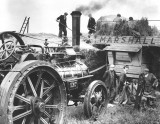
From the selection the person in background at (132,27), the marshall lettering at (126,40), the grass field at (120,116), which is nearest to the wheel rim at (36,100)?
the grass field at (120,116)

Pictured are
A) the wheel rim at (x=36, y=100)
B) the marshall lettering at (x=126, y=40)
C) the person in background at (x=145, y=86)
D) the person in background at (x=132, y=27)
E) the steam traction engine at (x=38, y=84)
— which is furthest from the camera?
the person in background at (x=132, y=27)

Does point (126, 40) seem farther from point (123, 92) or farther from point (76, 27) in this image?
point (76, 27)

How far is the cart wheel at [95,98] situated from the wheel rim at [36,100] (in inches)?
41.4

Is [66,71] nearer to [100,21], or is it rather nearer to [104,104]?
[104,104]

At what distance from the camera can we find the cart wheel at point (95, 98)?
627cm

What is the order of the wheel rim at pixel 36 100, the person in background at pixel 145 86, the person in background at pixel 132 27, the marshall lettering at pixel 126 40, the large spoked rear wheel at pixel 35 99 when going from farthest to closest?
the person in background at pixel 132 27
the marshall lettering at pixel 126 40
the person in background at pixel 145 86
the wheel rim at pixel 36 100
the large spoked rear wheel at pixel 35 99

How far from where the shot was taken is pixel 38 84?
4.80m

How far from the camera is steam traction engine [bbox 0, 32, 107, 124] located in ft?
13.5

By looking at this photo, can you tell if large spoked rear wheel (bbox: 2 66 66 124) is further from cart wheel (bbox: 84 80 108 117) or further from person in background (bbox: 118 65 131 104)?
person in background (bbox: 118 65 131 104)

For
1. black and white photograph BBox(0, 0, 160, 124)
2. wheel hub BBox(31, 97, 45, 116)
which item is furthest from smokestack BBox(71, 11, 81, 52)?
wheel hub BBox(31, 97, 45, 116)

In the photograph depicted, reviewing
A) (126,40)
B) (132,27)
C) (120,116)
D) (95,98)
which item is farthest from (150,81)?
(132,27)

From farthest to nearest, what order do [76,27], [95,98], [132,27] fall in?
[132,27] < [76,27] < [95,98]

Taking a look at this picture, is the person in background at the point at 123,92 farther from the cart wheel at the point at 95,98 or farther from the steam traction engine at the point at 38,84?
the steam traction engine at the point at 38,84

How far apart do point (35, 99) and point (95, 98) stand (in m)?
2.47
